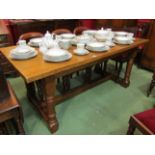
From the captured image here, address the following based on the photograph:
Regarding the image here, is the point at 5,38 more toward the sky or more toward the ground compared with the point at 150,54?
more toward the sky

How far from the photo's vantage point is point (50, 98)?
1.48 meters

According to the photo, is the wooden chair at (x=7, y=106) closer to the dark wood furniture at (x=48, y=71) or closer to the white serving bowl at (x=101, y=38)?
the dark wood furniture at (x=48, y=71)

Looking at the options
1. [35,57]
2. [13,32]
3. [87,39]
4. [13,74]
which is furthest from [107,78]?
[13,32]

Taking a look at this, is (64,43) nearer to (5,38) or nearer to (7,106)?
(7,106)

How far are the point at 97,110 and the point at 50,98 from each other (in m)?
0.78

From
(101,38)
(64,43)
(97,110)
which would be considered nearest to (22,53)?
(64,43)

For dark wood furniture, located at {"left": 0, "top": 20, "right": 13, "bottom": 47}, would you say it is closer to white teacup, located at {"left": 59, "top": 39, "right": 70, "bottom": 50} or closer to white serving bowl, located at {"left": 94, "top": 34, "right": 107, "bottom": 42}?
white teacup, located at {"left": 59, "top": 39, "right": 70, "bottom": 50}

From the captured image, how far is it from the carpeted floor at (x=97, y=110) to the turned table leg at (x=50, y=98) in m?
0.11

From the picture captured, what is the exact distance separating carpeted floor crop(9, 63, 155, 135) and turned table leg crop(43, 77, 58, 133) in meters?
0.11

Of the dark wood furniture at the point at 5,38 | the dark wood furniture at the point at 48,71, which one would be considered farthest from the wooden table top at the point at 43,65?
the dark wood furniture at the point at 5,38

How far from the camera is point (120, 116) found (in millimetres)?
1916

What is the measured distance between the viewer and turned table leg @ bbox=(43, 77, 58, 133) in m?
1.39

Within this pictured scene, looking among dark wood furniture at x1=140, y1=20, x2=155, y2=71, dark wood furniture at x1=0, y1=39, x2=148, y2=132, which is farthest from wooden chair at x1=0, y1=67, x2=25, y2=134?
dark wood furniture at x1=140, y1=20, x2=155, y2=71

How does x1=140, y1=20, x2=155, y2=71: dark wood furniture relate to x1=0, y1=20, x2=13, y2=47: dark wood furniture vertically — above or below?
below
